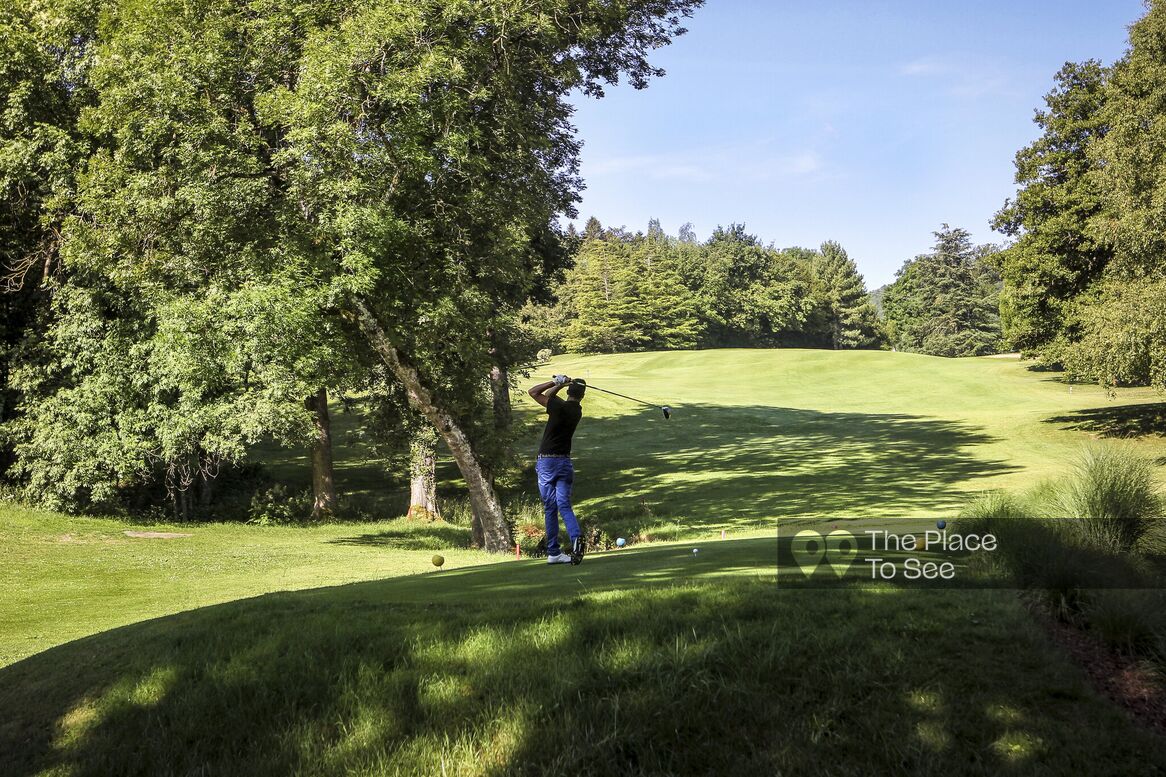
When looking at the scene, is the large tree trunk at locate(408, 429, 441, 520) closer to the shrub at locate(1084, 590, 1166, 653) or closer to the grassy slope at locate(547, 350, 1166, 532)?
the grassy slope at locate(547, 350, 1166, 532)

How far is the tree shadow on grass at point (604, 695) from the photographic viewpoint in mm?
5438

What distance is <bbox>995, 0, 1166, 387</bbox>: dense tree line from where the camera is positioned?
26.3 m

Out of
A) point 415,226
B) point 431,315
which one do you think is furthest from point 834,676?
point 415,226

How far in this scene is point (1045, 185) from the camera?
3512 cm

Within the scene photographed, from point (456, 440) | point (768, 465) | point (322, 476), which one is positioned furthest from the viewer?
point (768, 465)

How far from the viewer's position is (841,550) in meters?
9.41

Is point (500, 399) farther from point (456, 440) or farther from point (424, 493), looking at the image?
point (456, 440)

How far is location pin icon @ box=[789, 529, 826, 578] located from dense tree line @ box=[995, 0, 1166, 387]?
21.0m

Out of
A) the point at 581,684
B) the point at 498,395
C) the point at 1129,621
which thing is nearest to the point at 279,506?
the point at 498,395

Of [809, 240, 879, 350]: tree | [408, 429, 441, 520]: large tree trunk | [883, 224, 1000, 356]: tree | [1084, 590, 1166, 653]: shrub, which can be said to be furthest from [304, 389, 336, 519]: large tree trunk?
[809, 240, 879, 350]: tree

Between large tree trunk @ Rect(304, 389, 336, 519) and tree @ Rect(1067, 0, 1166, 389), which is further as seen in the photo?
large tree trunk @ Rect(304, 389, 336, 519)

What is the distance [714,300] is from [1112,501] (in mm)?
101878

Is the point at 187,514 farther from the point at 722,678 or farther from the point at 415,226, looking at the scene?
the point at 722,678

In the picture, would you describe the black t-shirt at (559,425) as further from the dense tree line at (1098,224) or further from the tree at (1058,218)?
the tree at (1058,218)
